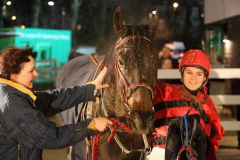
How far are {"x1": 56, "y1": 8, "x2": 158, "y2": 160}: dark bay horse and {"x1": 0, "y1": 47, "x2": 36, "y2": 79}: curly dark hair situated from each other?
79 centimetres

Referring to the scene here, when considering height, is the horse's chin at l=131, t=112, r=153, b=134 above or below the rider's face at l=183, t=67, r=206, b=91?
below

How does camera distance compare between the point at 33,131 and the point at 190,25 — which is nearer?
the point at 33,131

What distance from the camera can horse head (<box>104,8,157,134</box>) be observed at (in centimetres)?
305

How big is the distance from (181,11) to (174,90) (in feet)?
82.6

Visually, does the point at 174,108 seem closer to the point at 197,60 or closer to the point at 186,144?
the point at 197,60

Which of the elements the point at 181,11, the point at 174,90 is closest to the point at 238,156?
the point at 174,90

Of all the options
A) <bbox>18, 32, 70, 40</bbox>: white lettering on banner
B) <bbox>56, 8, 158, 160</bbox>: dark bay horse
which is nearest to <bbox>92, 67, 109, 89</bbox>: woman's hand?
<bbox>56, 8, 158, 160</bbox>: dark bay horse

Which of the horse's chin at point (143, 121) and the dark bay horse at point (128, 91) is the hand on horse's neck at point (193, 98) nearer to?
the dark bay horse at point (128, 91)

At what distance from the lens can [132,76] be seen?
3.18m

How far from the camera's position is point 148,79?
318 centimetres

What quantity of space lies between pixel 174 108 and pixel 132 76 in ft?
1.59

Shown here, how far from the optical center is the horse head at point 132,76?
120 inches

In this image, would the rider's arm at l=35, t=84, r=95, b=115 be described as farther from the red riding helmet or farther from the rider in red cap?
the red riding helmet

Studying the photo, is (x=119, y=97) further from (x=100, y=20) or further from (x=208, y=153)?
(x=100, y=20)
